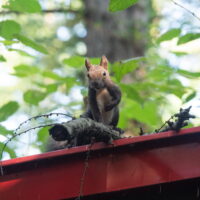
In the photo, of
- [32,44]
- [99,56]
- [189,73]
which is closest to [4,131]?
[32,44]

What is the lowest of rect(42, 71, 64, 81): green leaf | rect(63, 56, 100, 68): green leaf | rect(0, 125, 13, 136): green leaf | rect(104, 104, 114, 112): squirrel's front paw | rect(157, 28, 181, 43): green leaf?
rect(0, 125, 13, 136): green leaf

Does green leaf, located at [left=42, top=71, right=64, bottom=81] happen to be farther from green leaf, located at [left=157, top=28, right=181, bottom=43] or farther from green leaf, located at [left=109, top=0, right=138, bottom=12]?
green leaf, located at [left=109, top=0, right=138, bottom=12]

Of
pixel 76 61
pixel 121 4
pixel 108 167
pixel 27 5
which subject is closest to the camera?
pixel 121 4

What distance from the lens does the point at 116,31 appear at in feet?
16.8

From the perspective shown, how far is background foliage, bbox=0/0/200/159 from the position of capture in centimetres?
241

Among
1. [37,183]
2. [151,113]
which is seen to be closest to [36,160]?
[37,183]

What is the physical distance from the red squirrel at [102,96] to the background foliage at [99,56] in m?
0.14

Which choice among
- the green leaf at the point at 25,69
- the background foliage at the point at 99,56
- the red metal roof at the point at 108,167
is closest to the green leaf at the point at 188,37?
the background foliage at the point at 99,56

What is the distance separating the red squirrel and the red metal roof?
1.47 ft

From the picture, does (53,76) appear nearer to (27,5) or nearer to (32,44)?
(32,44)

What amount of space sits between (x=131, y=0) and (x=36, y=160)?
0.82 metres

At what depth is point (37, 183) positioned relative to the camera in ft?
6.65

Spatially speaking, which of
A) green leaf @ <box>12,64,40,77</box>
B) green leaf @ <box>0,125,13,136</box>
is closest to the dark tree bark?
green leaf @ <box>12,64,40,77</box>

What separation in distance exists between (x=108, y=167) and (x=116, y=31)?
335 centimetres
